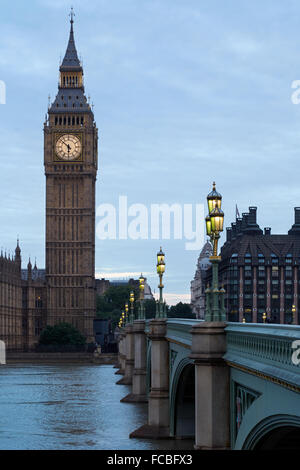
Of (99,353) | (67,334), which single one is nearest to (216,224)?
(99,353)

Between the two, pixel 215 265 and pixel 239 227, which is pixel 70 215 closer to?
pixel 239 227

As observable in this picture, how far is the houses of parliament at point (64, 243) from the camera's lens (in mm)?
161875

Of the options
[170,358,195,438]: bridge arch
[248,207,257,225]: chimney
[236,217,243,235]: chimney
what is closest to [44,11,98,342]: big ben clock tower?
[248,207,257,225]: chimney

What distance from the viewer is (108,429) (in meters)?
47.5

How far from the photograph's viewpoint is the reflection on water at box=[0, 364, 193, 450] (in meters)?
42.1

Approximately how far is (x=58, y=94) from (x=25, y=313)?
43.9m

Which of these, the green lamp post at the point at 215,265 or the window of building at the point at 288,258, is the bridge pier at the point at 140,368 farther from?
the window of building at the point at 288,258

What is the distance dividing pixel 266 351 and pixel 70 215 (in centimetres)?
14996

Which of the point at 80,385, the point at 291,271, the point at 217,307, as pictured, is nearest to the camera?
the point at 217,307

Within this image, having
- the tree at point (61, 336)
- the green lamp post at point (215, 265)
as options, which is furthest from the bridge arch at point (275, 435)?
the tree at point (61, 336)

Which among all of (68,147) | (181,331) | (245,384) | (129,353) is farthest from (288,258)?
(245,384)

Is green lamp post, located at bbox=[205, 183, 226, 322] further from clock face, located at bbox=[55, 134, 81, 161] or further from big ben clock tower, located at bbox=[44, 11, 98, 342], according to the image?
clock face, located at bbox=[55, 134, 81, 161]

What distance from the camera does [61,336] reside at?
6004 inches
